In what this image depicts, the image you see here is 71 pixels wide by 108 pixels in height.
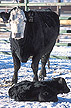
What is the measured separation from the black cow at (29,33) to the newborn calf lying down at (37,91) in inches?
19.7

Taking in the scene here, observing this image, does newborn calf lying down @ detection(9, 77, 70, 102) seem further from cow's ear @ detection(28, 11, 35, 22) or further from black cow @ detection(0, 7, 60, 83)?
cow's ear @ detection(28, 11, 35, 22)

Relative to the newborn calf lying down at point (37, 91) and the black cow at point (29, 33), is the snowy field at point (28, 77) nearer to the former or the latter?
the newborn calf lying down at point (37, 91)

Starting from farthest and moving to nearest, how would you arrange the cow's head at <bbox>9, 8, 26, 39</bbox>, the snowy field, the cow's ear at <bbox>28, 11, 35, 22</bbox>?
the cow's ear at <bbox>28, 11, 35, 22</bbox>
the cow's head at <bbox>9, 8, 26, 39</bbox>
the snowy field

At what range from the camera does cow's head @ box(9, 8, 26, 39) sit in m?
2.98

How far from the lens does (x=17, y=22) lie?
2992 mm

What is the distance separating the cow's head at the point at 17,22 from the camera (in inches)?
117

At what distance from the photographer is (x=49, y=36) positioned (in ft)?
12.3

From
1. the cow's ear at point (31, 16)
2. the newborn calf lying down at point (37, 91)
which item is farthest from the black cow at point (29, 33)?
the newborn calf lying down at point (37, 91)

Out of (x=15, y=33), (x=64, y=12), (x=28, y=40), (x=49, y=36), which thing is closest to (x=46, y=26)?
(x=49, y=36)

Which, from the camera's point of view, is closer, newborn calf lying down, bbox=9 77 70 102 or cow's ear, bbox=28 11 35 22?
newborn calf lying down, bbox=9 77 70 102

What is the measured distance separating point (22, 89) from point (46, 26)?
3.91 feet

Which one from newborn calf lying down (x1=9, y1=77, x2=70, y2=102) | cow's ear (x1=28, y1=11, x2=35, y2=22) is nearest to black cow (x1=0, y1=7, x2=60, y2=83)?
cow's ear (x1=28, y1=11, x2=35, y2=22)

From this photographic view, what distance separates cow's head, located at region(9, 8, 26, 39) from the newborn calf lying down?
26.8 inches

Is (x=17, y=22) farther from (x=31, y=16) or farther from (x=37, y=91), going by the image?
(x=37, y=91)
